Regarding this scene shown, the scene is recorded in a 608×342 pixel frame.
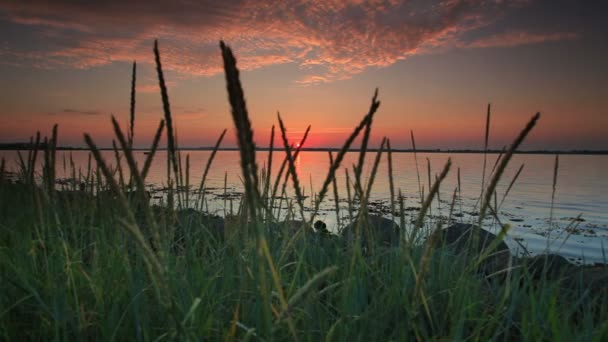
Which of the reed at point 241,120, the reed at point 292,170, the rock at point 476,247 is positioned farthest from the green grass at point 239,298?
the reed at point 241,120

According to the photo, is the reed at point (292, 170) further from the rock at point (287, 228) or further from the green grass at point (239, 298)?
the rock at point (287, 228)

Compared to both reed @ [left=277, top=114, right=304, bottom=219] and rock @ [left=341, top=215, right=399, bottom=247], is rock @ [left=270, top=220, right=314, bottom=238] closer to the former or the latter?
rock @ [left=341, top=215, right=399, bottom=247]

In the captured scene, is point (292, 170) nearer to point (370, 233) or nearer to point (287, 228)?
point (370, 233)

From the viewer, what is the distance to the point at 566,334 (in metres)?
2.21

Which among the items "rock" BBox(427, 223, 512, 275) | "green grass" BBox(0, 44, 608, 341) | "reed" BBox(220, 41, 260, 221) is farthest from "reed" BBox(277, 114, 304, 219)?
"reed" BBox(220, 41, 260, 221)

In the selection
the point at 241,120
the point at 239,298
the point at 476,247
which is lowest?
the point at 476,247

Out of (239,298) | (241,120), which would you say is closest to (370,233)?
(239,298)

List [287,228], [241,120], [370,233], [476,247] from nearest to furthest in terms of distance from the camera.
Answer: [241,120] → [370,233] → [287,228] → [476,247]

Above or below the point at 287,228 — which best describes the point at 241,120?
above

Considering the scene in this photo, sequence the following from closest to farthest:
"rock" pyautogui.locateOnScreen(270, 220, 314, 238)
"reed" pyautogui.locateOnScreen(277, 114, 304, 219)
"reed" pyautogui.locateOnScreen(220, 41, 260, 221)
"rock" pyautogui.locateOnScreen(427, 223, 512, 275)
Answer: "reed" pyautogui.locateOnScreen(220, 41, 260, 221) → "reed" pyautogui.locateOnScreen(277, 114, 304, 219) → "rock" pyautogui.locateOnScreen(270, 220, 314, 238) → "rock" pyautogui.locateOnScreen(427, 223, 512, 275)

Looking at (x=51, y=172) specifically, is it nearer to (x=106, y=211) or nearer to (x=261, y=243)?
(x=106, y=211)

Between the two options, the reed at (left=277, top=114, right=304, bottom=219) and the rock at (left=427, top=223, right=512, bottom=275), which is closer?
the reed at (left=277, top=114, right=304, bottom=219)

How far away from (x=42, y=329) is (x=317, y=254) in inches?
84.9

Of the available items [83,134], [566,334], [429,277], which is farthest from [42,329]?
[566,334]
